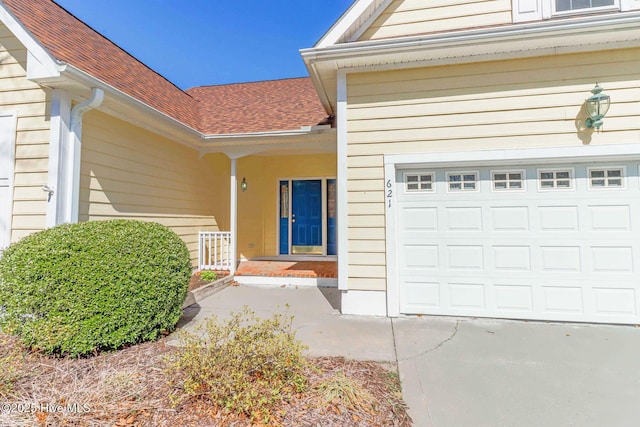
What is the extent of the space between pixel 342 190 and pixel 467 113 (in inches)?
76.7

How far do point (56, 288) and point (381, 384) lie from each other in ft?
10.0

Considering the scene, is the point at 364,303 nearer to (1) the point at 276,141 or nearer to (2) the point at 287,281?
(2) the point at 287,281

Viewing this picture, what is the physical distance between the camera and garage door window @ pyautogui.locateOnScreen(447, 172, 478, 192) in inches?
166

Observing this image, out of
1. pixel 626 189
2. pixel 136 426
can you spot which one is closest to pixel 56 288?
pixel 136 426

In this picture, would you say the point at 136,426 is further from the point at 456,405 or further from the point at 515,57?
the point at 515,57

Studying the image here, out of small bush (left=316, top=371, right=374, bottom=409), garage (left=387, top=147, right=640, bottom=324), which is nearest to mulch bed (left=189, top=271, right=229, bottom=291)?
garage (left=387, top=147, right=640, bottom=324)

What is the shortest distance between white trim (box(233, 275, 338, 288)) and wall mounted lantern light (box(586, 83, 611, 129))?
4.46 m

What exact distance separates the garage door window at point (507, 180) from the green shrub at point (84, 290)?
4257 mm

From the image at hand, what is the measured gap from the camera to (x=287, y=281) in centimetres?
615

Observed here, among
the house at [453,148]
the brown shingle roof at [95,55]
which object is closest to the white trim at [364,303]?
the house at [453,148]

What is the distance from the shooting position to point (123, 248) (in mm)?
3248

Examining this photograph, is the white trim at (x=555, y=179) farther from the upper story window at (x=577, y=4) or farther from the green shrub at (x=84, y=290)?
the green shrub at (x=84, y=290)

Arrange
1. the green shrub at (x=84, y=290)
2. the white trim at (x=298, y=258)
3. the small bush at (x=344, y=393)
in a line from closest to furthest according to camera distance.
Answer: the small bush at (x=344, y=393) → the green shrub at (x=84, y=290) → the white trim at (x=298, y=258)

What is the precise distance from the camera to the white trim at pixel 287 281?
19.7 feet
